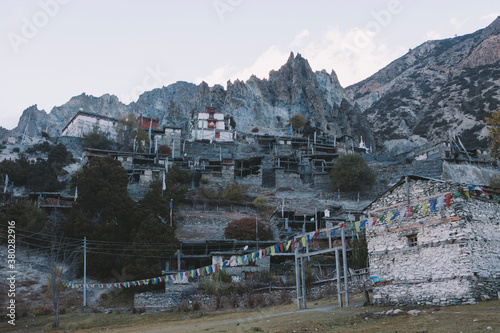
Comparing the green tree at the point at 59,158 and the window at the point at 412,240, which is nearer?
the window at the point at 412,240

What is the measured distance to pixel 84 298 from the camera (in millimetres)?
28484

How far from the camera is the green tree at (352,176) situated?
5431cm

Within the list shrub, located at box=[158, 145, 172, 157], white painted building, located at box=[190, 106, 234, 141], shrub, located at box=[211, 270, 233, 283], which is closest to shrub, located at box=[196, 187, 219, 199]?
shrub, located at box=[158, 145, 172, 157]

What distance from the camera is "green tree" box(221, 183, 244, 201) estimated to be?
5147 centimetres

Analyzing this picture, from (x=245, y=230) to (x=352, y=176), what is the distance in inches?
774

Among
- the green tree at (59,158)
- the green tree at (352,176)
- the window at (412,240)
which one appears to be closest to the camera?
the window at (412,240)

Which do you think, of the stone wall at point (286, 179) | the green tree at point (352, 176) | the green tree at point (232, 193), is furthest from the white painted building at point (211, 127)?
the green tree at point (352, 176)

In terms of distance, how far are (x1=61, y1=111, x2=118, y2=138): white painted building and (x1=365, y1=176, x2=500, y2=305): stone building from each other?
64.9 metres

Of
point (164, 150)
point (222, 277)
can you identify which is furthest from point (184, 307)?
point (164, 150)

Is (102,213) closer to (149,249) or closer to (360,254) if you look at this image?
(149,249)

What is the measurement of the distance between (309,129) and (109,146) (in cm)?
3859

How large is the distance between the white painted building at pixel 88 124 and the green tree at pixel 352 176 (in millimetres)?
41256

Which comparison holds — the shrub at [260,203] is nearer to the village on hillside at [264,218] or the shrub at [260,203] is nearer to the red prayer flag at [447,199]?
the village on hillside at [264,218]

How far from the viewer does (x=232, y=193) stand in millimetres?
51562
